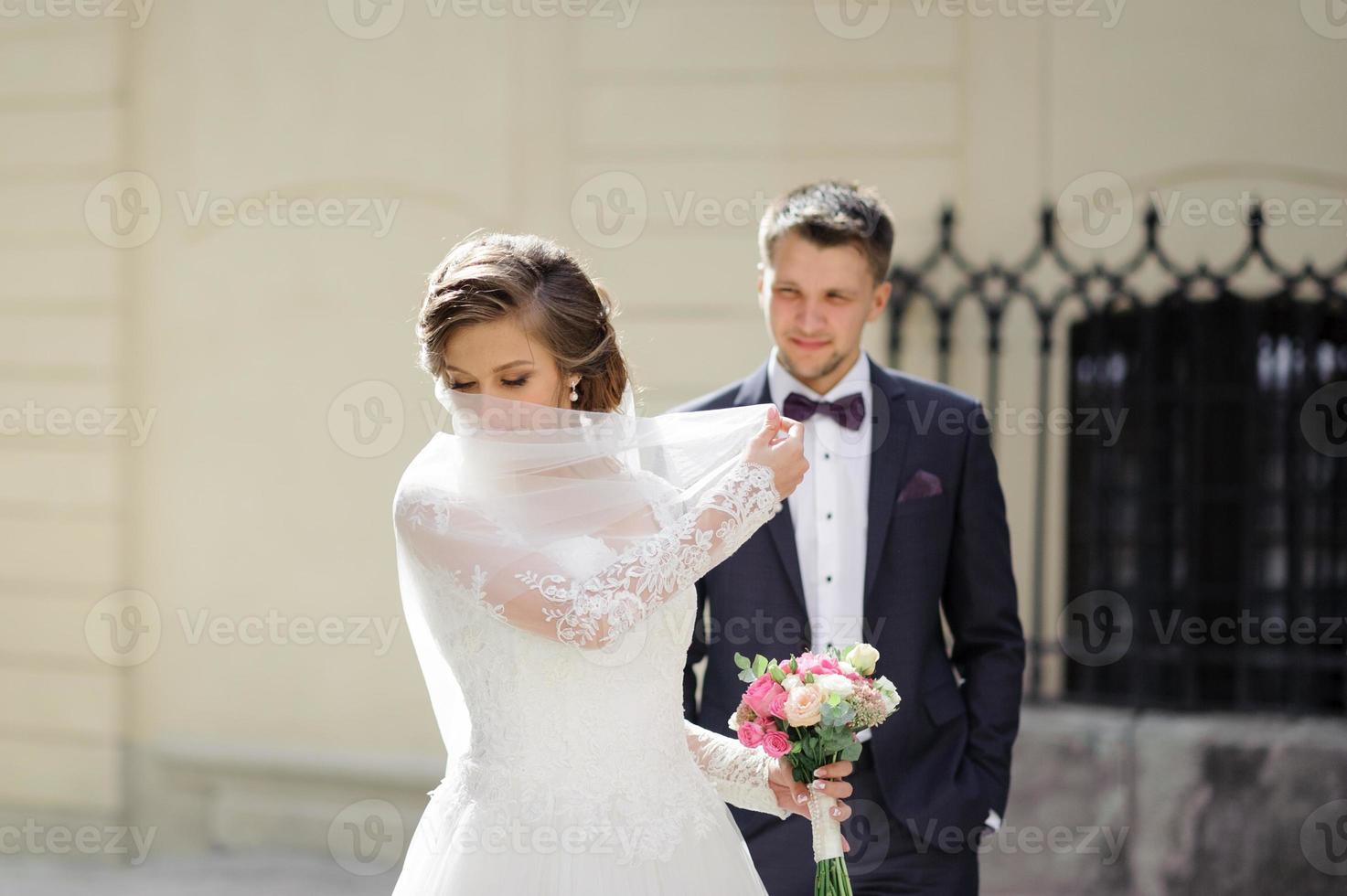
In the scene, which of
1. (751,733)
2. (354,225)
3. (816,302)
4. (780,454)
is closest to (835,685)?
(751,733)

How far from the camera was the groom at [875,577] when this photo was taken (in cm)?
312

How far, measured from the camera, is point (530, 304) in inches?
96.5

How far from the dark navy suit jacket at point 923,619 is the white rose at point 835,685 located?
2.01 ft

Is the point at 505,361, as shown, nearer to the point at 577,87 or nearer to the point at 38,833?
the point at 577,87

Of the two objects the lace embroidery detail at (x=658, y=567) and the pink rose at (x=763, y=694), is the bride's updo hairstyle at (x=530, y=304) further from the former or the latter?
the pink rose at (x=763, y=694)

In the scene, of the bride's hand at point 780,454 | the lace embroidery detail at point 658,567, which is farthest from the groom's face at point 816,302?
the lace embroidery detail at point 658,567

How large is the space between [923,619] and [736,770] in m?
0.76

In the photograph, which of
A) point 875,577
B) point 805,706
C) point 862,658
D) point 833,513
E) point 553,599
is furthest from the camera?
point 833,513

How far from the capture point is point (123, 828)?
665 centimetres

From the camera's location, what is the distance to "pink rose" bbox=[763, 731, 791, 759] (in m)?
2.47

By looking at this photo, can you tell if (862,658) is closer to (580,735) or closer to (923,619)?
(580,735)

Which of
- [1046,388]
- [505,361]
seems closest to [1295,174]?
[1046,388]

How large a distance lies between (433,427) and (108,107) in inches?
87.4

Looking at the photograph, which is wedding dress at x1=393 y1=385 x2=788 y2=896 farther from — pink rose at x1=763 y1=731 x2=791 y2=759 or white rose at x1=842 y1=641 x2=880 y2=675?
white rose at x1=842 y1=641 x2=880 y2=675
